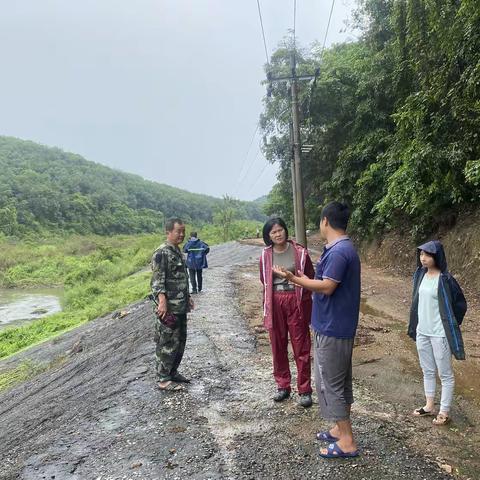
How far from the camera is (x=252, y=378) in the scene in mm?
5379

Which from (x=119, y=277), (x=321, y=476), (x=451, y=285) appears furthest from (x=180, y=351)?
(x=119, y=277)

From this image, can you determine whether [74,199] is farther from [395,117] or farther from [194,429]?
[194,429]

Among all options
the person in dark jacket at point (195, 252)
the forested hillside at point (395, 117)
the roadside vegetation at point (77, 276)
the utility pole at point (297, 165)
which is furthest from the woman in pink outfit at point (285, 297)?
the utility pole at point (297, 165)

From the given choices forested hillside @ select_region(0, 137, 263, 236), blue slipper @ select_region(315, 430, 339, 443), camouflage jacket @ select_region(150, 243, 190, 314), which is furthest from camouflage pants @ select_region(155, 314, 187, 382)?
forested hillside @ select_region(0, 137, 263, 236)

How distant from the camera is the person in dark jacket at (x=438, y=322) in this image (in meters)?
3.92

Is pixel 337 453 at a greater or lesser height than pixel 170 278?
lesser

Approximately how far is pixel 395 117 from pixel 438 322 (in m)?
9.59

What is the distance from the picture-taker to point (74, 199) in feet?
275

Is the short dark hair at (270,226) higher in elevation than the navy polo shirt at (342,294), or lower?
higher

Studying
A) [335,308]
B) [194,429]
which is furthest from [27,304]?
[335,308]

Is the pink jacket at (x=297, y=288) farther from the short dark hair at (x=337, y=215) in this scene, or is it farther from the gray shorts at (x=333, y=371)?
the short dark hair at (x=337, y=215)

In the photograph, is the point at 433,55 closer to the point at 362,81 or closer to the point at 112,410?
the point at 362,81

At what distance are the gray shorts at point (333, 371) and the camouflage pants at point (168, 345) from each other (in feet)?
6.48

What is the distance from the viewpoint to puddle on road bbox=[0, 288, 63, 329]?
23270mm
